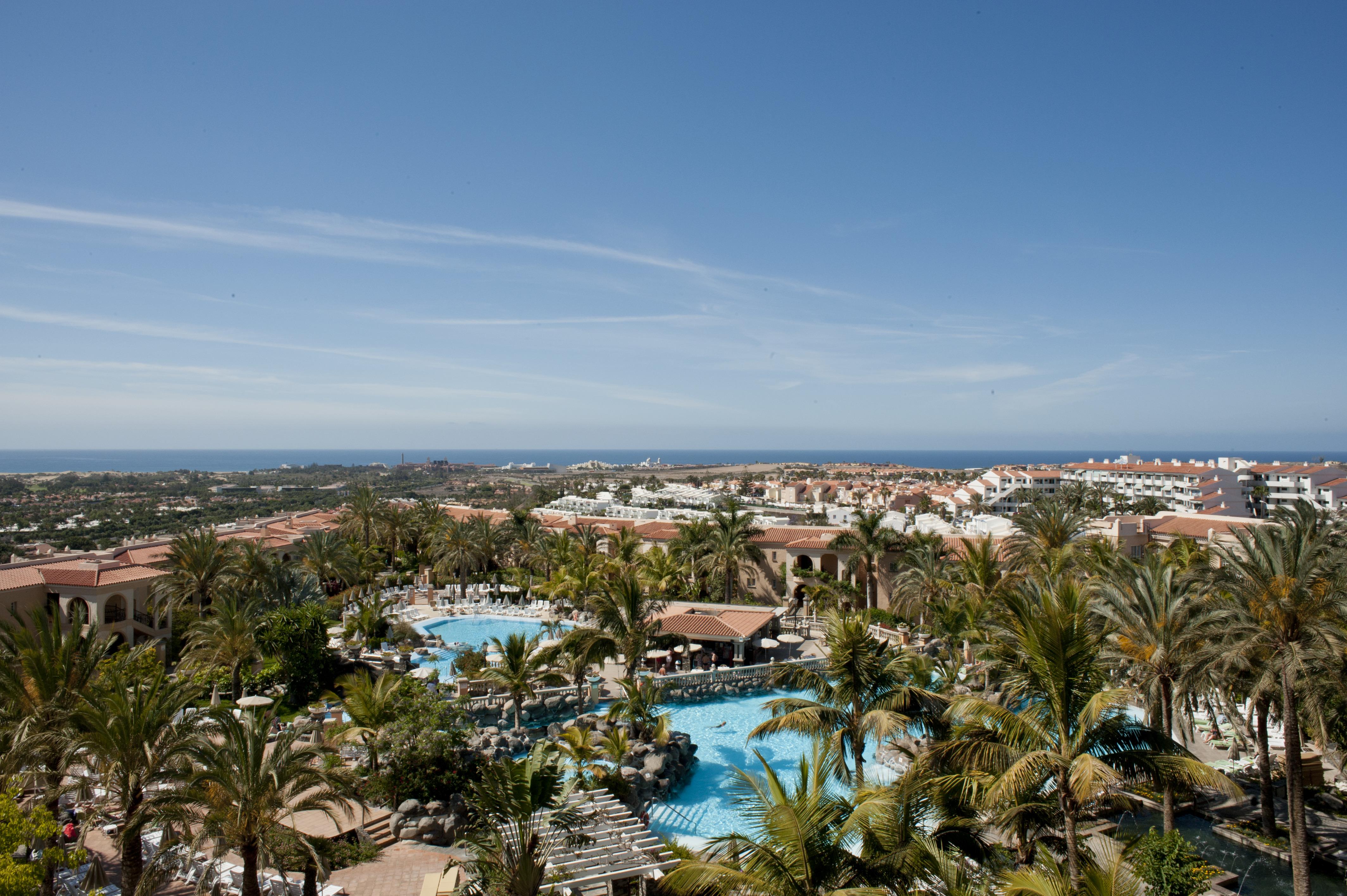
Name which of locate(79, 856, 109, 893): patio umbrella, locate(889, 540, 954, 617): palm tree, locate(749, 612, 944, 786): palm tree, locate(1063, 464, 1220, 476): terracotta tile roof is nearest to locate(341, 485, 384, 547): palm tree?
locate(889, 540, 954, 617): palm tree

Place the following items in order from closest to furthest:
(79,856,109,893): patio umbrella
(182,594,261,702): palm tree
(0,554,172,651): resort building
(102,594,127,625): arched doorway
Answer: (79,856,109,893): patio umbrella → (182,594,261,702): palm tree → (0,554,172,651): resort building → (102,594,127,625): arched doorway

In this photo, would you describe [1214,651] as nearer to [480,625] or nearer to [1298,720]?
[1298,720]

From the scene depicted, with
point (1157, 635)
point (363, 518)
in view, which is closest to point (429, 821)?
point (1157, 635)

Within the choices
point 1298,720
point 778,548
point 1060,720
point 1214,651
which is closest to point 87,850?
point 1060,720

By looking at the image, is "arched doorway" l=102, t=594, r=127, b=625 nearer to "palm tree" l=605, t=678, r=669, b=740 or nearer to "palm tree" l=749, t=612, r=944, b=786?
"palm tree" l=605, t=678, r=669, b=740

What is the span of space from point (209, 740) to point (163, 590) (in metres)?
21.7

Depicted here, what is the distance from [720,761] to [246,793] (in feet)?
43.4

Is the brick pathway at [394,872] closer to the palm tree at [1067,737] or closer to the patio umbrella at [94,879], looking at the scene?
the patio umbrella at [94,879]

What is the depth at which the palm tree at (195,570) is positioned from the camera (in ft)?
94.3

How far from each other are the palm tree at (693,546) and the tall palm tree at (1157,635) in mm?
22155

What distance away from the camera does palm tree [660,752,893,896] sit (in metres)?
8.07

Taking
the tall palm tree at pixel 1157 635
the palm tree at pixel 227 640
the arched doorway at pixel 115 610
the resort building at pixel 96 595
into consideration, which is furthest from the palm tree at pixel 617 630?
the arched doorway at pixel 115 610

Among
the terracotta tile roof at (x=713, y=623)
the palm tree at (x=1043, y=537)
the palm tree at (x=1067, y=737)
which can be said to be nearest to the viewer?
the palm tree at (x=1067, y=737)

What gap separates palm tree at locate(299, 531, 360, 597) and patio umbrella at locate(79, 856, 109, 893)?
22.8 m
